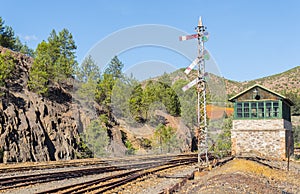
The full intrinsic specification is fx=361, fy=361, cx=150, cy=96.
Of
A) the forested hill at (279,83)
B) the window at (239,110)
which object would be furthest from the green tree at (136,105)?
the forested hill at (279,83)

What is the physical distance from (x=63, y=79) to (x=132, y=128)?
11661mm

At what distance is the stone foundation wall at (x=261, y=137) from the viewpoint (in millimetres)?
35594

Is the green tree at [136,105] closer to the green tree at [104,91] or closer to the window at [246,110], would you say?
the green tree at [104,91]

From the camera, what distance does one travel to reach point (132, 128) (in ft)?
163

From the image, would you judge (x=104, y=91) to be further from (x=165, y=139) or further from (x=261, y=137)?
(x=261, y=137)

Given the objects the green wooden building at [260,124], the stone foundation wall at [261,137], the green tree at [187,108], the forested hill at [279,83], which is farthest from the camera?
the forested hill at [279,83]

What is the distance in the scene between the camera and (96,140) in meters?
36.6

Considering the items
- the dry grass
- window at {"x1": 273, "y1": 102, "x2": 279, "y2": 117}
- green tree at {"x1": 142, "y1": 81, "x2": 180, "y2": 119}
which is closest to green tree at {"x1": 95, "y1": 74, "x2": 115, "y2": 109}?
green tree at {"x1": 142, "y1": 81, "x2": 180, "y2": 119}

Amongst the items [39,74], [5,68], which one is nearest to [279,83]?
[39,74]

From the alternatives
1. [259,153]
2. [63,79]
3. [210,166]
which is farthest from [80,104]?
[210,166]

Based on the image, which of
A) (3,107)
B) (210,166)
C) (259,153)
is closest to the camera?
(210,166)

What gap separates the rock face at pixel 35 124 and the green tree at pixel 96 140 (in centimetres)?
162

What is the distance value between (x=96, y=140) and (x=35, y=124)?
20.2ft

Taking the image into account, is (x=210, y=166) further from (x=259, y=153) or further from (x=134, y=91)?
(x=134, y=91)
